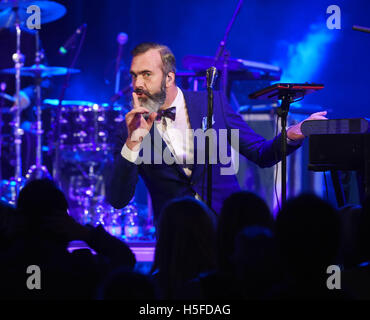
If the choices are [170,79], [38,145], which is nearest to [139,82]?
[170,79]

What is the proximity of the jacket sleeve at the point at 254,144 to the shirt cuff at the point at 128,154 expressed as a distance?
669 mm

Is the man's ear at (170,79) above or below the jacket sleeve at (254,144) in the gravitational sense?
above

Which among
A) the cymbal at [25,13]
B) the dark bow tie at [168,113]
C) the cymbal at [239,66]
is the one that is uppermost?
the cymbal at [25,13]

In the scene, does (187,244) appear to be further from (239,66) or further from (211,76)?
(239,66)

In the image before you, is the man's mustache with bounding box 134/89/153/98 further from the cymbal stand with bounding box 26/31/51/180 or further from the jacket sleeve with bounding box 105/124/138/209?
the cymbal stand with bounding box 26/31/51/180

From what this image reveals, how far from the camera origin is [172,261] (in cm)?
168

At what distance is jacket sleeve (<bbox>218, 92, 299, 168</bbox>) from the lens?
287 centimetres

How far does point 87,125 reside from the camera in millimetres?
5508

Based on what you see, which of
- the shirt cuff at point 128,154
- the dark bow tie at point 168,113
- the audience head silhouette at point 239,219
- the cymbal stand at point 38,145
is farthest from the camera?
the cymbal stand at point 38,145

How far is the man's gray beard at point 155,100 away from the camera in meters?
2.96

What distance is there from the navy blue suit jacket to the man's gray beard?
17 centimetres

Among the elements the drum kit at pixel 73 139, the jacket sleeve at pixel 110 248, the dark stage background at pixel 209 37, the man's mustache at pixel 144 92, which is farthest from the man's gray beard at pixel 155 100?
the dark stage background at pixel 209 37

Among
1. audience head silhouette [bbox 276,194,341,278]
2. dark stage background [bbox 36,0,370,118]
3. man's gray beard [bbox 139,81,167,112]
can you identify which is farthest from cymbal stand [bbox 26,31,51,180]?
audience head silhouette [bbox 276,194,341,278]

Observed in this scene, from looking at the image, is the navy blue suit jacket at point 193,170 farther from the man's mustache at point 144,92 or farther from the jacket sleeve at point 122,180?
the man's mustache at point 144,92
